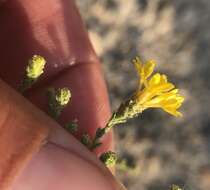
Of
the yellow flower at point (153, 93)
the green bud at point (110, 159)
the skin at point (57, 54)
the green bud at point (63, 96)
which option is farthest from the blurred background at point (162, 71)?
the green bud at point (63, 96)

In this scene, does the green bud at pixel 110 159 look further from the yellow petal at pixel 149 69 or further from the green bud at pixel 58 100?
the yellow petal at pixel 149 69

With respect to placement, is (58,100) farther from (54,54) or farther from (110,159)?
(54,54)

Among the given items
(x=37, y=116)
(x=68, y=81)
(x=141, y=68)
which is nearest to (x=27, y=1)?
(x=68, y=81)

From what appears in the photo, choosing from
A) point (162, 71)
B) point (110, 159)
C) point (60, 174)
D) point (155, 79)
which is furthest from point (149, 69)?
point (162, 71)

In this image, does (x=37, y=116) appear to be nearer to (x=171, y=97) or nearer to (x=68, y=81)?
(x=171, y=97)

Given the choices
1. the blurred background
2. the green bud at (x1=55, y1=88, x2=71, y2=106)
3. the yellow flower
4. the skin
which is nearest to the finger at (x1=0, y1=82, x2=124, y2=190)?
the green bud at (x1=55, y1=88, x2=71, y2=106)
